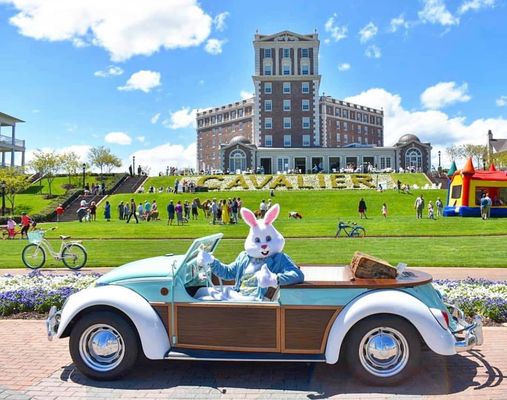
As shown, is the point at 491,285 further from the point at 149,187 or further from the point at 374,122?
the point at 374,122

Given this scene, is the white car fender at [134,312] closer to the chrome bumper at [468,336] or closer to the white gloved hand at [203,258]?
the white gloved hand at [203,258]

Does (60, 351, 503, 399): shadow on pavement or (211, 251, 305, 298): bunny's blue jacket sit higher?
(211, 251, 305, 298): bunny's blue jacket

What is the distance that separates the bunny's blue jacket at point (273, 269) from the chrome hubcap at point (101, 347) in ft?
4.58

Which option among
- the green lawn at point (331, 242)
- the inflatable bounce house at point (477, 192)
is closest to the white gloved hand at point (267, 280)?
the green lawn at point (331, 242)

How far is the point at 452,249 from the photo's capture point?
1681cm

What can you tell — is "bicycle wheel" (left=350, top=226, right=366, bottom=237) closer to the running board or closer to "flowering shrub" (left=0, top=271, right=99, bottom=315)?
"flowering shrub" (left=0, top=271, right=99, bottom=315)

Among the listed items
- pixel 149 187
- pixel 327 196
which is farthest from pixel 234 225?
pixel 149 187

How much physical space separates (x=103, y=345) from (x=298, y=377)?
6.83 ft

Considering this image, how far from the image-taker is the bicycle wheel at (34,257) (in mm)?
13562

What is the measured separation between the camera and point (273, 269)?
18.2 ft

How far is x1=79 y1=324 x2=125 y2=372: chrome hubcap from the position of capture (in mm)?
5230

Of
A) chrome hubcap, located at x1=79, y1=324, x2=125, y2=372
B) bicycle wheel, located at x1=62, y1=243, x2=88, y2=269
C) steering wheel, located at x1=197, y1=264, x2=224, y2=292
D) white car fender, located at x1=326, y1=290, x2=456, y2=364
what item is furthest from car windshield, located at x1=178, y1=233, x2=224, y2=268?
bicycle wheel, located at x1=62, y1=243, x2=88, y2=269

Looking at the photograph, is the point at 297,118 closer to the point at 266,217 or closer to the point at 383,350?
the point at 266,217

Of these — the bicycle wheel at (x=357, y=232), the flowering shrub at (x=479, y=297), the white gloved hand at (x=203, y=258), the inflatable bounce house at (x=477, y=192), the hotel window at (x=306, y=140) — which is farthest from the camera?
the hotel window at (x=306, y=140)
